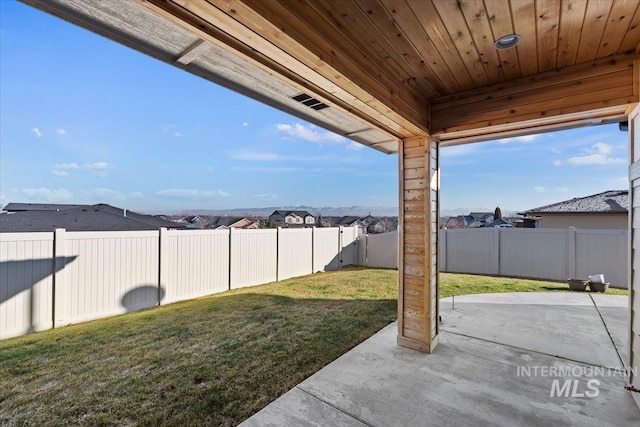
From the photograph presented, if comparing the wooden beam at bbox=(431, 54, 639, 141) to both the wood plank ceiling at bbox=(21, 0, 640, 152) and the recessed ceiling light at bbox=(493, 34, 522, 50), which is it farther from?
the recessed ceiling light at bbox=(493, 34, 522, 50)

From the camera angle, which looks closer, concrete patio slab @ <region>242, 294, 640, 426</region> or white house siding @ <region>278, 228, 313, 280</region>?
concrete patio slab @ <region>242, 294, 640, 426</region>

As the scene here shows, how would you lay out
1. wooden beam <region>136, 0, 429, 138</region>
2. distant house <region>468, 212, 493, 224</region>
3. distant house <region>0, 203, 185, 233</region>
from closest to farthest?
wooden beam <region>136, 0, 429, 138</region>
distant house <region>0, 203, 185, 233</region>
distant house <region>468, 212, 493, 224</region>

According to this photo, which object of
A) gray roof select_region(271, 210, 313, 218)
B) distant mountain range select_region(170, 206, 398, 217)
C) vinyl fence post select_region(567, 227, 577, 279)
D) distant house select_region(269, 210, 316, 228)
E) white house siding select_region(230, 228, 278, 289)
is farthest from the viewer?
gray roof select_region(271, 210, 313, 218)

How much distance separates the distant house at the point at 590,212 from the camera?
9625 mm

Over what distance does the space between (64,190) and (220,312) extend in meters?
17.1

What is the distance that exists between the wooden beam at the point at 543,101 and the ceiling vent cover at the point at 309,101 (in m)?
1.23

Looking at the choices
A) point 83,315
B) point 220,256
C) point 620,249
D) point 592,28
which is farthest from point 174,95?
point 620,249

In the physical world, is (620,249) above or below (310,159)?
below

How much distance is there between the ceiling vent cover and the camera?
231cm

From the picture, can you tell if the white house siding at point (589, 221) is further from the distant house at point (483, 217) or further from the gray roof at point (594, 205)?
the distant house at point (483, 217)

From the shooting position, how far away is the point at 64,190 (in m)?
15.6

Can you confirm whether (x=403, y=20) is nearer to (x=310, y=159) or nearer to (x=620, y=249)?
(x=620, y=249)

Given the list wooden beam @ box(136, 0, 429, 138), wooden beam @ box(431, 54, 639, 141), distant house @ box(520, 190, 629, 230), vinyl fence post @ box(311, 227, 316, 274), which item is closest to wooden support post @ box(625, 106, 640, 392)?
wooden beam @ box(431, 54, 639, 141)

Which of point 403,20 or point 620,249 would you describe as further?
point 620,249
